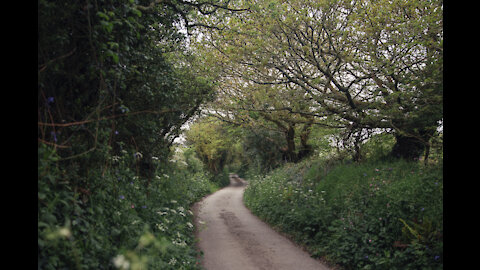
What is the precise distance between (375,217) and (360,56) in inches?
189

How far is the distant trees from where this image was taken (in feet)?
21.7

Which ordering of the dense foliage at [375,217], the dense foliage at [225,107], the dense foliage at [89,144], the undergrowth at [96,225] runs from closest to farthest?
the undergrowth at [96,225], the dense foliage at [89,144], the dense foliage at [225,107], the dense foliage at [375,217]

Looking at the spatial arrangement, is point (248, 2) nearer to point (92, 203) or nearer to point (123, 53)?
point (123, 53)

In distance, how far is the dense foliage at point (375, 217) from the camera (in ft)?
16.3

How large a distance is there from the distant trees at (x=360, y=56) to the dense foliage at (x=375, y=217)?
1190 mm

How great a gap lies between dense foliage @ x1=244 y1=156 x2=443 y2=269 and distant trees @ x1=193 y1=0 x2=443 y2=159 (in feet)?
3.90

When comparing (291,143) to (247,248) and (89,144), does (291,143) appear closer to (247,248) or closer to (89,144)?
(247,248)

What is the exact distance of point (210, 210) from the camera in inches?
568

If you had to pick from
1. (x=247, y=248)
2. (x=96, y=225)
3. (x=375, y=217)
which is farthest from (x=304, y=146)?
(x=96, y=225)

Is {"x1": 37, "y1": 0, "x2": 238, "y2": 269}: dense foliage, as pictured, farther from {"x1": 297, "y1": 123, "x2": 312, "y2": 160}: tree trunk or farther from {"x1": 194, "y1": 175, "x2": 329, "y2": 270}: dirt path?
{"x1": 297, "y1": 123, "x2": 312, "y2": 160}: tree trunk

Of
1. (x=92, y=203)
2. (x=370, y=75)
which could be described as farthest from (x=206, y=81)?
(x=92, y=203)

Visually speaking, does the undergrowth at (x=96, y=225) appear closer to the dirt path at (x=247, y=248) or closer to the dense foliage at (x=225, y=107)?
the dense foliage at (x=225, y=107)

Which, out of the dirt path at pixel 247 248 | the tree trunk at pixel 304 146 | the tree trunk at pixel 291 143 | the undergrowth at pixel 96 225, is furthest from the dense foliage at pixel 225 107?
the tree trunk at pixel 291 143

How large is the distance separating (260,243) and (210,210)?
258 inches
